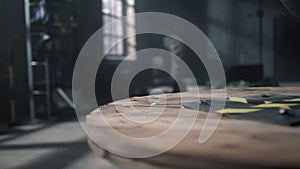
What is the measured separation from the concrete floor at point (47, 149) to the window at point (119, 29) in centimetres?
384

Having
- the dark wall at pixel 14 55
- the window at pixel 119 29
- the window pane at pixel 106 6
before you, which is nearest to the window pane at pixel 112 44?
the window at pixel 119 29

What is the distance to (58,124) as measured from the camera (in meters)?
4.40

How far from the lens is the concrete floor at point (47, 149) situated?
8.21 feet

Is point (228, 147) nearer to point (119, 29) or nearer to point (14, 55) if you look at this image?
point (14, 55)

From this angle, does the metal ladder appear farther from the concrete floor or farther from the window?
the window

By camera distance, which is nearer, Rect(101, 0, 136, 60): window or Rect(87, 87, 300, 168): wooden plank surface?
Rect(87, 87, 300, 168): wooden plank surface

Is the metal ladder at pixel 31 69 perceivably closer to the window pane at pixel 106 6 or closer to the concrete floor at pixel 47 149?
the concrete floor at pixel 47 149

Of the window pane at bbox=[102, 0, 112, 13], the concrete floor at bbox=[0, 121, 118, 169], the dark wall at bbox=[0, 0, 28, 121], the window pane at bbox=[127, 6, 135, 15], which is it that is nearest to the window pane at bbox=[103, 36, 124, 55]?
the window pane at bbox=[102, 0, 112, 13]

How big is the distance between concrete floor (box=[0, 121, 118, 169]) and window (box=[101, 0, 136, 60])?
12.6 feet

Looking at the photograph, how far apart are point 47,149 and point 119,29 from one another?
541 cm

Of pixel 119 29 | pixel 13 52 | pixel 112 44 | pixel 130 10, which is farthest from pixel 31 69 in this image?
pixel 130 10

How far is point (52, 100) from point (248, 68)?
3142mm

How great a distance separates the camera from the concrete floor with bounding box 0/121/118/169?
2502 mm

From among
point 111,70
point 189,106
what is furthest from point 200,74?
point 189,106
